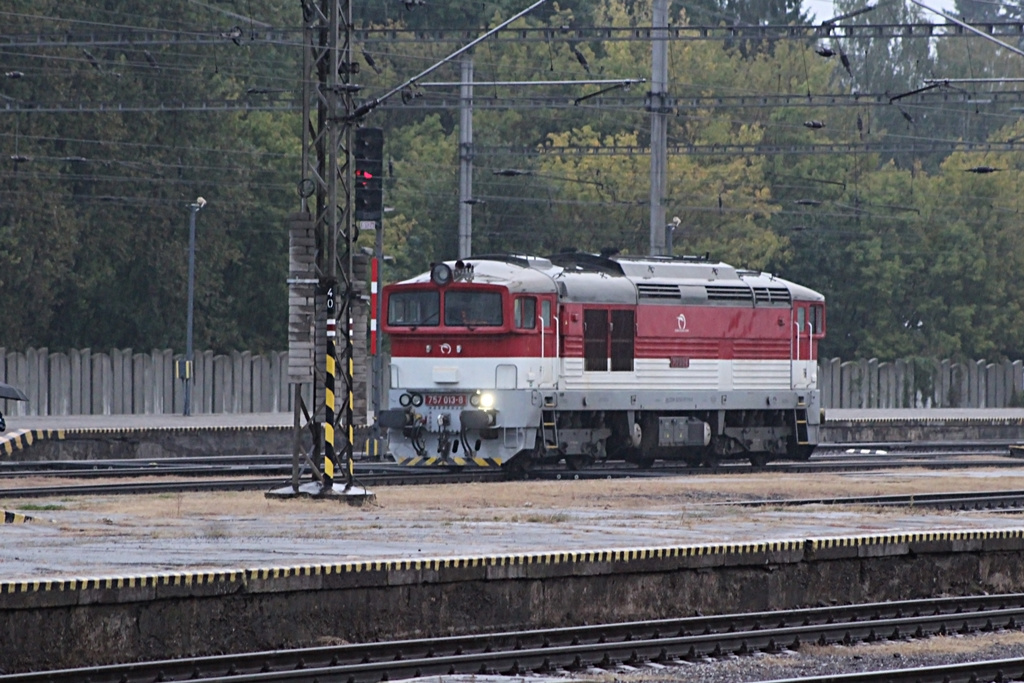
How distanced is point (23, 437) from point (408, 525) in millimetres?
17139

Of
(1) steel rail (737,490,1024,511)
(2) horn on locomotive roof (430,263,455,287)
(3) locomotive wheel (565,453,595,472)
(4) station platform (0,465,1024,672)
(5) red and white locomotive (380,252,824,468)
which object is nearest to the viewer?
(4) station platform (0,465,1024,672)

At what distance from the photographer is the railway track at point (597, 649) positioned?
1312cm

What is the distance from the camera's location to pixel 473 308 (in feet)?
98.5

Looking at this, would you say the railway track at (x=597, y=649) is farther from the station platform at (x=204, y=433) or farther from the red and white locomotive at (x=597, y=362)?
the station platform at (x=204, y=433)

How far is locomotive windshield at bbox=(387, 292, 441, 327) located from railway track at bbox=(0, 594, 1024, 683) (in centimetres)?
1415

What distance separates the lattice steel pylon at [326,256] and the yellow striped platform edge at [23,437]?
40.7 ft

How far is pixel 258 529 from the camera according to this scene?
1956 cm

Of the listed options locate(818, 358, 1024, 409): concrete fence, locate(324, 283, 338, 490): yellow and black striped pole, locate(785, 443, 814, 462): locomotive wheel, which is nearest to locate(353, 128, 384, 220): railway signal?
locate(324, 283, 338, 490): yellow and black striped pole

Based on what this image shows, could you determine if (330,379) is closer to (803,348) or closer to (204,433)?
(803,348)

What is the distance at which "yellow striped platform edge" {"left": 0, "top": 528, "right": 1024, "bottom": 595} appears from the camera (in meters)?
14.1

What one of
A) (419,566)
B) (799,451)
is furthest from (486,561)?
(799,451)

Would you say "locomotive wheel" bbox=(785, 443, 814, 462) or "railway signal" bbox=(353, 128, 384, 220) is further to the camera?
"locomotive wheel" bbox=(785, 443, 814, 462)

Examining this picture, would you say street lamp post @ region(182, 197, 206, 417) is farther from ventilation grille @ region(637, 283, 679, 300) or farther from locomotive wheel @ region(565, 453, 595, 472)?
ventilation grille @ region(637, 283, 679, 300)

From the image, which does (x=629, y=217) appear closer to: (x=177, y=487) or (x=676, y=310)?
(x=676, y=310)
